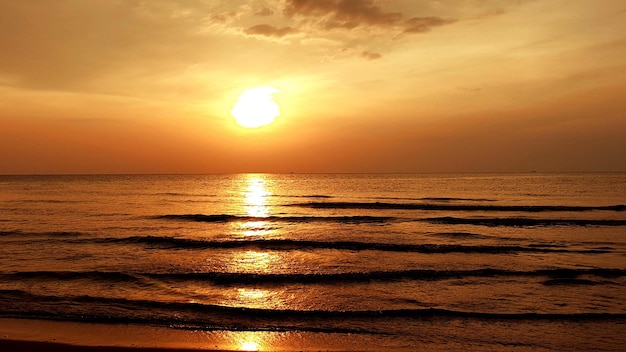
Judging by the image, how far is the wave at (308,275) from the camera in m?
15.0

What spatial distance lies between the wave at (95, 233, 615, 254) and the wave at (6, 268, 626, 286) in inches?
175

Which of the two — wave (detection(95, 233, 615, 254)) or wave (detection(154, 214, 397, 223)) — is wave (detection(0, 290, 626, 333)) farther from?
wave (detection(154, 214, 397, 223))

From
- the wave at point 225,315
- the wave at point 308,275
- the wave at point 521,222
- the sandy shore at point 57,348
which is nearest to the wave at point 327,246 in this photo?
the wave at point 308,275

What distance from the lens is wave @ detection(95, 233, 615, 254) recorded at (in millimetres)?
21078

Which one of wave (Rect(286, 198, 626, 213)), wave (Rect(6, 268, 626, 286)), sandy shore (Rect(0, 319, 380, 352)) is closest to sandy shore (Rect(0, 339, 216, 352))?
sandy shore (Rect(0, 319, 380, 352))

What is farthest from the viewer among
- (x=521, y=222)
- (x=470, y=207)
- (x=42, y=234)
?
(x=470, y=207)

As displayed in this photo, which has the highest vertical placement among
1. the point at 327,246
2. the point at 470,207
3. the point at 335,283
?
the point at 470,207

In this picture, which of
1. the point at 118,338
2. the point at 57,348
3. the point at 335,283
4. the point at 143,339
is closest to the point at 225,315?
the point at 143,339

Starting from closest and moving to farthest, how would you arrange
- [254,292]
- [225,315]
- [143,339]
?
[143,339] < [225,315] < [254,292]

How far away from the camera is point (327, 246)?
73.2 feet

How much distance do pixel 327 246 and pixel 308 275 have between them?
646cm

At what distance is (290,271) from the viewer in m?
16.7

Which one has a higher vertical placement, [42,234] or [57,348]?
[42,234]

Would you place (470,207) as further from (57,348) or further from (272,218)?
(57,348)
